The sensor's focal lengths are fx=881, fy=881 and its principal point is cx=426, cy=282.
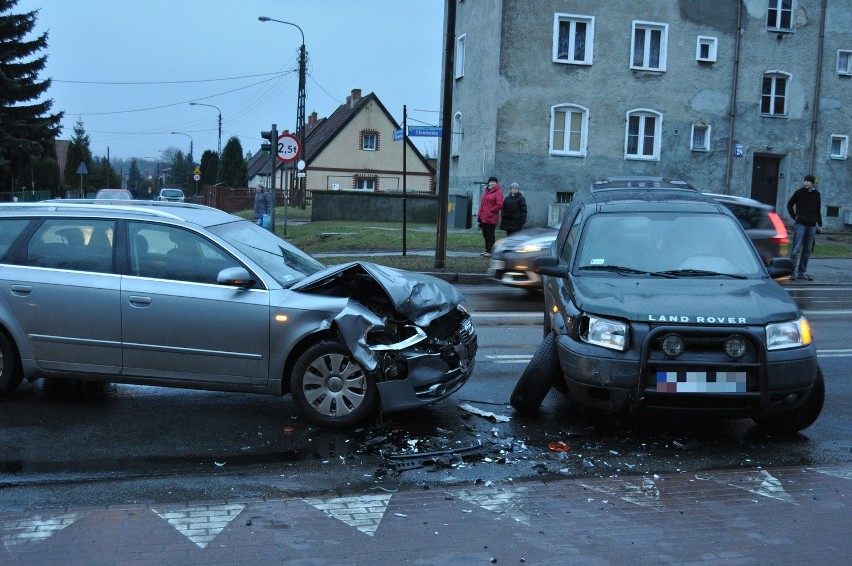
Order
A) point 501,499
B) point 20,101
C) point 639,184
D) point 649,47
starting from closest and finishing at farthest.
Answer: point 501,499 → point 639,184 → point 649,47 → point 20,101

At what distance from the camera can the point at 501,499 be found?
504 cm

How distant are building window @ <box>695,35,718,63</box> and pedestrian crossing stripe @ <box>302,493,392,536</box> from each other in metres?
28.7

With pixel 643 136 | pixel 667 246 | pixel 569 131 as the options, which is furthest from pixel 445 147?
pixel 643 136

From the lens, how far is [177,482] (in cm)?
529

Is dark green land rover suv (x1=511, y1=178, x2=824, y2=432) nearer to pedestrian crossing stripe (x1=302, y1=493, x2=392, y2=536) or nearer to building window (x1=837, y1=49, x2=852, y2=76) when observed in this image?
pedestrian crossing stripe (x1=302, y1=493, x2=392, y2=536)

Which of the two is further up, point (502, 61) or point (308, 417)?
point (502, 61)

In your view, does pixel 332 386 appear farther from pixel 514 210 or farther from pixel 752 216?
pixel 514 210

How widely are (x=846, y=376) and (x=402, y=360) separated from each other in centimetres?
477

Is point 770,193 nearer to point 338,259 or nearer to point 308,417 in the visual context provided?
point 338,259

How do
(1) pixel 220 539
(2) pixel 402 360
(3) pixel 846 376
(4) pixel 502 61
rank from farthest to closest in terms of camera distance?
(4) pixel 502 61 < (3) pixel 846 376 < (2) pixel 402 360 < (1) pixel 220 539

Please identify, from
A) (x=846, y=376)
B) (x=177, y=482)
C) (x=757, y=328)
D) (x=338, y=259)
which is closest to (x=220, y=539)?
(x=177, y=482)

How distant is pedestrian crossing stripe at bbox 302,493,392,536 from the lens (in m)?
4.62

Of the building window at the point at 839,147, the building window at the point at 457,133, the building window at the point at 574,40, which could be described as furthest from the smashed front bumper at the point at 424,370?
the building window at the point at 839,147

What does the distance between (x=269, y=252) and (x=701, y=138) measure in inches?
1059
